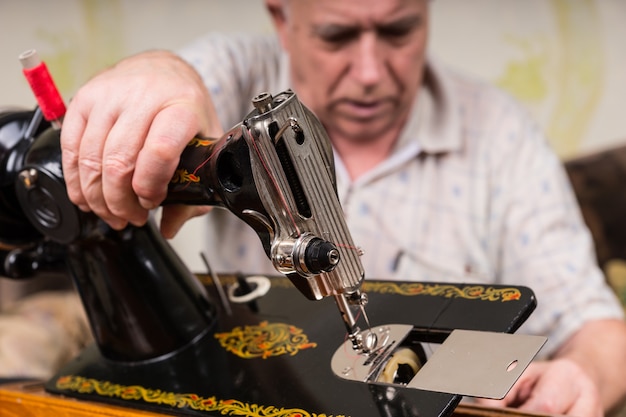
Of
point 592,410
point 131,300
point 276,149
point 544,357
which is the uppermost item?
point 276,149

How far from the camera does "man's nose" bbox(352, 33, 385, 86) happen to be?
158 centimetres

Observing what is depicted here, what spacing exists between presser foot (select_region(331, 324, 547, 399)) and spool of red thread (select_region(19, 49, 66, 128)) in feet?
1.50

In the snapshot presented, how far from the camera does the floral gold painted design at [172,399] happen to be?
2.82 feet

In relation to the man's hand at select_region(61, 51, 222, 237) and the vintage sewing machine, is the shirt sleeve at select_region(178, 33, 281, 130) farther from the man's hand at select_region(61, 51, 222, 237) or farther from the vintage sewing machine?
the man's hand at select_region(61, 51, 222, 237)

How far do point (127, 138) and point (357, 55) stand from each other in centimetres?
80

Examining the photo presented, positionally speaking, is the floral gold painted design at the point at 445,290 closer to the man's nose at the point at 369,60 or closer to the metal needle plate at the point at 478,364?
the metal needle plate at the point at 478,364

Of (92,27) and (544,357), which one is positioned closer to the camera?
(544,357)

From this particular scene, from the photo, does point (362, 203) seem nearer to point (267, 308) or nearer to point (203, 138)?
point (267, 308)

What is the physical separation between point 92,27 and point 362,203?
1.43 metres

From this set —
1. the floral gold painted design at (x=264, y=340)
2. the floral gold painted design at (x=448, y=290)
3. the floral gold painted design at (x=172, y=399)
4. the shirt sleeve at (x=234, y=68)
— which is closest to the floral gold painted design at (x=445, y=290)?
the floral gold painted design at (x=448, y=290)

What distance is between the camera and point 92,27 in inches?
107

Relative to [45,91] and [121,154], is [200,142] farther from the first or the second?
[45,91]

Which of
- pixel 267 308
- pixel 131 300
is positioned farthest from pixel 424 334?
pixel 131 300

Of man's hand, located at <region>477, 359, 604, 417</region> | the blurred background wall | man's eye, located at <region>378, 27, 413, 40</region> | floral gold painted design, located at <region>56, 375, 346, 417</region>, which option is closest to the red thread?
floral gold painted design, located at <region>56, 375, 346, 417</region>
